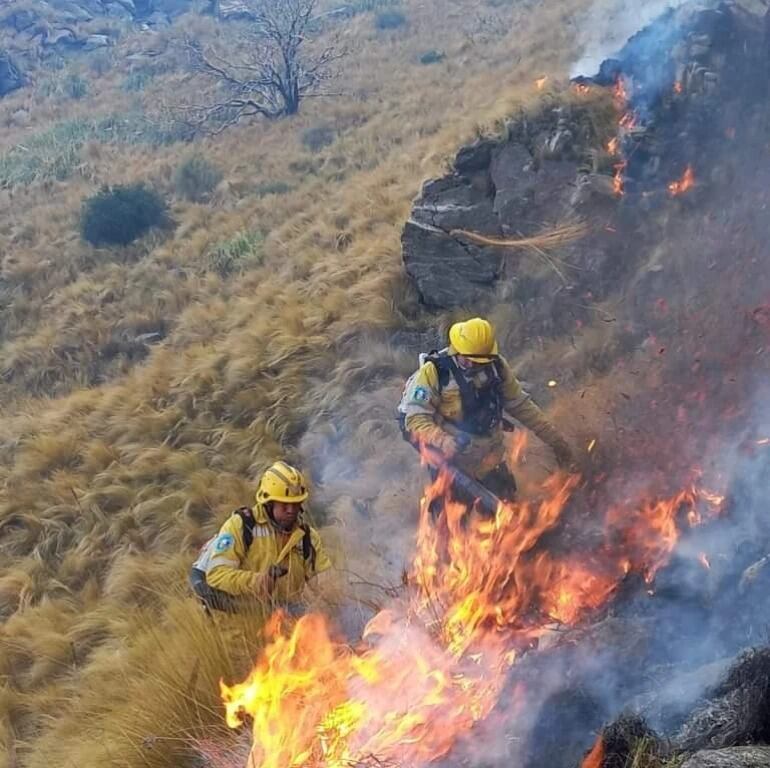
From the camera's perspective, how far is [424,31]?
2264cm

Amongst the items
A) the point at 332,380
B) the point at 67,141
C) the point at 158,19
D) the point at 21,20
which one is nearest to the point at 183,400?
the point at 332,380

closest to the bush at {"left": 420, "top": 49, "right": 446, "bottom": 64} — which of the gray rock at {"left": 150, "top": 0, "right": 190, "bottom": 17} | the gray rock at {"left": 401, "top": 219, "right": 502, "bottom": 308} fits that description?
the gray rock at {"left": 401, "top": 219, "right": 502, "bottom": 308}

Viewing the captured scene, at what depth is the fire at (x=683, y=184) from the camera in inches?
307

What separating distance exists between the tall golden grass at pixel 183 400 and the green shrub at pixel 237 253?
8.3 inches

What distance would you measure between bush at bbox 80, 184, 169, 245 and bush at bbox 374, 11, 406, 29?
1337 cm

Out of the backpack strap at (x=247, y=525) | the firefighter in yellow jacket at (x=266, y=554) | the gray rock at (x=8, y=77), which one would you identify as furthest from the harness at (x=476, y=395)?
the gray rock at (x=8, y=77)

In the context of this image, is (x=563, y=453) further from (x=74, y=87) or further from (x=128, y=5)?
(x=128, y=5)

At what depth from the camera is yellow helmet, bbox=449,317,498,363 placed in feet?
16.3

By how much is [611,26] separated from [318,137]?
246 inches

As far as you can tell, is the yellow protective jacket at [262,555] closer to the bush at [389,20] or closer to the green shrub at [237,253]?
the green shrub at [237,253]

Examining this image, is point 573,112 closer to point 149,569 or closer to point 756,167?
point 756,167

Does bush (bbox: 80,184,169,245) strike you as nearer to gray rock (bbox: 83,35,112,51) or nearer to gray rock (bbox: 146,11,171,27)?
gray rock (bbox: 83,35,112,51)

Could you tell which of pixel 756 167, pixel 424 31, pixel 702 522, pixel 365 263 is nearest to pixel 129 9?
pixel 424 31

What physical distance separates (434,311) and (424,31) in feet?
55.4
